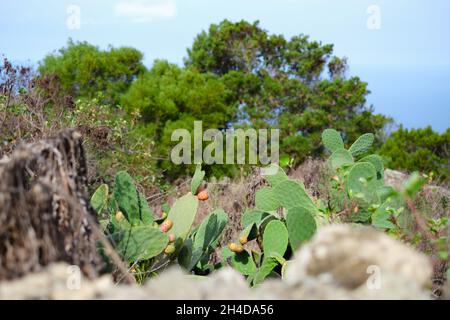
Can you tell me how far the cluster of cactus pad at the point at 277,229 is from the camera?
9.77ft

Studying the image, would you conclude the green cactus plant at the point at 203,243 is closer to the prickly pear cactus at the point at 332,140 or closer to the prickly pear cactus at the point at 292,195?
the prickly pear cactus at the point at 292,195

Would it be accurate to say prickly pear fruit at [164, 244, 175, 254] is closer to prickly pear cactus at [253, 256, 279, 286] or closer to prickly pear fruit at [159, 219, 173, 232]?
prickly pear fruit at [159, 219, 173, 232]

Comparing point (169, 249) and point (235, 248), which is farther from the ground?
point (169, 249)

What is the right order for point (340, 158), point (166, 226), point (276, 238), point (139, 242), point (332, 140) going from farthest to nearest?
point (332, 140)
point (340, 158)
point (276, 238)
point (166, 226)
point (139, 242)

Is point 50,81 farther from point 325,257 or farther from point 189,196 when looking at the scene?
point 325,257

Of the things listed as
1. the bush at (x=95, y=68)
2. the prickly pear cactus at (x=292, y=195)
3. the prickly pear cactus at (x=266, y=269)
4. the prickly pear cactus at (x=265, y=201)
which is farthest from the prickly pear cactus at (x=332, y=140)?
the bush at (x=95, y=68)

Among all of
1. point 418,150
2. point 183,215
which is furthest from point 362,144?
point 418,150

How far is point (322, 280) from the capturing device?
142 cm

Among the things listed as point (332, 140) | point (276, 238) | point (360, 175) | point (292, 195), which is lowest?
point (276, 238)

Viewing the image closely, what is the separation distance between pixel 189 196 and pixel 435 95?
17293 centimetres

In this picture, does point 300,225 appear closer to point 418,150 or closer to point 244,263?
point 244,263

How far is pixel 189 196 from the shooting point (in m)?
3.37

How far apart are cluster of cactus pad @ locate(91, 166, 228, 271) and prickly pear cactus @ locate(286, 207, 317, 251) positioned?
0.56 meters

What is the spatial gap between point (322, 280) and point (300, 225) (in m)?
1.56
